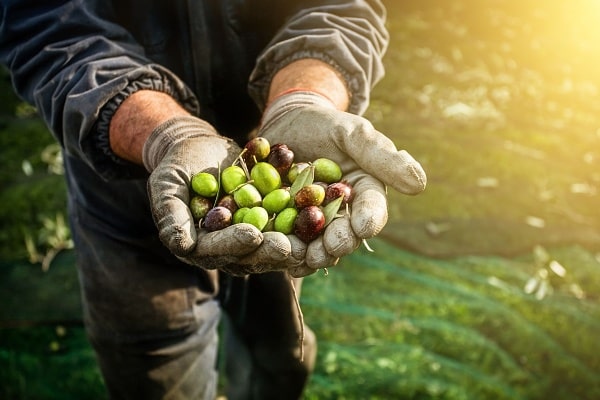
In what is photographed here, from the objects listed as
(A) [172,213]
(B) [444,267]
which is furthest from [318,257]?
(B) [444,267]

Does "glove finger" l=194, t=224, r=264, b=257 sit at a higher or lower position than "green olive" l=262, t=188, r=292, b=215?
higher

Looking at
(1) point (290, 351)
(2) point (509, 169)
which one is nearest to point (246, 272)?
(1) point (290, 351)

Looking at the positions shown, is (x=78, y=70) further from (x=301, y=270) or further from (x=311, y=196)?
(x=301, y=270)

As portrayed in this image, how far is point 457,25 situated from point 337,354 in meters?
5.50

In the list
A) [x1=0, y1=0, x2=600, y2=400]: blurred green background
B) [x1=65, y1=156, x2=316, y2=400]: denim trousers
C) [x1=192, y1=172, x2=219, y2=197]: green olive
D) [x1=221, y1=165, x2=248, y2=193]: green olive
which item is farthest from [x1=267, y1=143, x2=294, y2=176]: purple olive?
[x1=0, y1=0, x2=600, y2=400]: blurred green background

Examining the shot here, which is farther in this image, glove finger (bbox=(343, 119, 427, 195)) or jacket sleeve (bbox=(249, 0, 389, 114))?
jacket sleeve (bbox=(249, 0, 389, 114))

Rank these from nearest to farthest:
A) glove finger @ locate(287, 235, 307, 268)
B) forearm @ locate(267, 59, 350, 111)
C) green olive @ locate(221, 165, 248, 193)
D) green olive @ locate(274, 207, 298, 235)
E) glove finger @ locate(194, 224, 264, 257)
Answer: glove finger @ locate(194, 224, 264, 257) → glove finger @ locate(287, 235, 307, 268) → green olive @ locate(274, 207, 298, 235) → green olive @ locate(221, 165, 248, 193) → forearm @ locate(267, 59, 350, 111)

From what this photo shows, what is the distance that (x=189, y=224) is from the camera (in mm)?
1594

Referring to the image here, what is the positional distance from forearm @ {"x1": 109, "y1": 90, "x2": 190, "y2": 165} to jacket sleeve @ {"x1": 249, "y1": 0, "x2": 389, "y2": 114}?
0.39 m

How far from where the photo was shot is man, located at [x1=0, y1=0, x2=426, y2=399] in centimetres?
184

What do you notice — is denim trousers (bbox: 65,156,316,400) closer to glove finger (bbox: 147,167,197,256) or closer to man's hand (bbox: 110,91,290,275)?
man's hand (bbox: 110,91,290,275)

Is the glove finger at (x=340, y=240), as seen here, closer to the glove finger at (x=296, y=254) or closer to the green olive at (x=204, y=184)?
the glove finger at (x=296, y=254)

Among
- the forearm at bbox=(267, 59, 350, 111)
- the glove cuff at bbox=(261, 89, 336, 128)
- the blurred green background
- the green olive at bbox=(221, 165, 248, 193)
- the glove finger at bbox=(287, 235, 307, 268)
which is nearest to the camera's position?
the glove finger at bbox=(287, 235, 307, 268)

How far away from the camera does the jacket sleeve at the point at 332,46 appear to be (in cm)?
212
